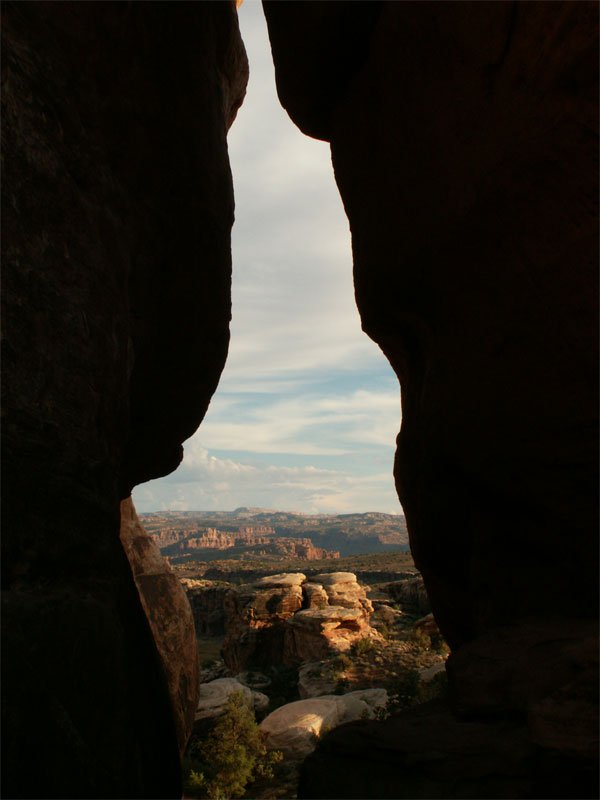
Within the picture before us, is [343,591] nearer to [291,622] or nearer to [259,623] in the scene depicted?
[291,622]

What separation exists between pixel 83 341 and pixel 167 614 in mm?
7406

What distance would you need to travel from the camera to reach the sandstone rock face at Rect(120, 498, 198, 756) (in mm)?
10445

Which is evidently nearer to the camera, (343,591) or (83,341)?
(83,341)

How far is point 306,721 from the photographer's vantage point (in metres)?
19.9

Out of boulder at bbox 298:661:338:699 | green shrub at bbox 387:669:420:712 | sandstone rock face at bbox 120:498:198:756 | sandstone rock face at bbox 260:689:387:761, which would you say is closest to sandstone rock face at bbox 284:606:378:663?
boulder at bbox 298:661:338:699

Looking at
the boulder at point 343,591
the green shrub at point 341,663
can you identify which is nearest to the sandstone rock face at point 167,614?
the green shrub at point 341,663

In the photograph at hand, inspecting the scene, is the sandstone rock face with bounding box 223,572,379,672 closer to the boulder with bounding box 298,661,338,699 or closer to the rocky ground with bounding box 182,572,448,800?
the rocky ground with bounding box 182,572,448,800

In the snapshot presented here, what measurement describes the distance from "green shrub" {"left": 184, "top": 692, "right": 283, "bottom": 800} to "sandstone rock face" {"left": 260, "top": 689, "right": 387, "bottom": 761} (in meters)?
0.86

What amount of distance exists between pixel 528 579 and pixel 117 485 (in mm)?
4899

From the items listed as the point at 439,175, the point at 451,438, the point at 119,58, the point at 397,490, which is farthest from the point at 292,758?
the point at 119,58

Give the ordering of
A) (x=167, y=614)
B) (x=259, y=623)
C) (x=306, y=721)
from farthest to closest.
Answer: (x=259, y=623) → (x=306, y=721) → (x=167, y=614)

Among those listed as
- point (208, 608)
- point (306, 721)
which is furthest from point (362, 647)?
point (208, 608)

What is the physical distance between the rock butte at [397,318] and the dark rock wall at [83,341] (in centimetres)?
3

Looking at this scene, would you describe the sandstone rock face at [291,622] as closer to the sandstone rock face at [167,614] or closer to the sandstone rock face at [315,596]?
the sandstone rock face at [315,596]
